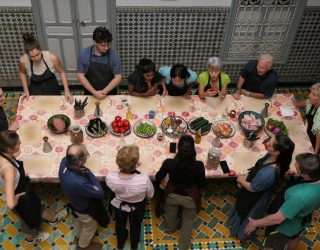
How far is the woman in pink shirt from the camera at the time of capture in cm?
400

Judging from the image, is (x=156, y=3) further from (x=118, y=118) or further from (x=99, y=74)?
(x=118, y=118)

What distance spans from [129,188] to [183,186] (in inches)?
26.8

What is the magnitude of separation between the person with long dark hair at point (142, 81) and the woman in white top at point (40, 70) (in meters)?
0.91

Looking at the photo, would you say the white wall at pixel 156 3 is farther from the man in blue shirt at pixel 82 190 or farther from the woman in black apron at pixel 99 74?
the man in blue shirt at pixel 82 190

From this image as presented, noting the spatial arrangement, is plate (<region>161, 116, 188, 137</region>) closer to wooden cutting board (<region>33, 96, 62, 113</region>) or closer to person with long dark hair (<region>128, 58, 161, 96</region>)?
person with long dark hair (<region>128, 58, 161, 96</region>)

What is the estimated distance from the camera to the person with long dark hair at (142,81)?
17.8 feet

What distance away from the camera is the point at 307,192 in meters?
3.84

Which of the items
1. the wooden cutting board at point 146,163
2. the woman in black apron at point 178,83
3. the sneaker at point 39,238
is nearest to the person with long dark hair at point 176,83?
the woman in black apron at point 178,83

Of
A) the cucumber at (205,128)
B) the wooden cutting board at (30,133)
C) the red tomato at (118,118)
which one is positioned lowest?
the wooden cutting board at (30,133)

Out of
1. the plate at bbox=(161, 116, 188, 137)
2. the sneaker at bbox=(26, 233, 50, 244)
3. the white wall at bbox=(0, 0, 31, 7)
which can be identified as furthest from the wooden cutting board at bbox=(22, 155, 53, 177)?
the white wall at bbox=(0, 0, 31, 7)

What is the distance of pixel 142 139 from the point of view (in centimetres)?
510

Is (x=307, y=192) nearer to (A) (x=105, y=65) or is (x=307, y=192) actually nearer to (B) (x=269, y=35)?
(A) (x=105, y=65)

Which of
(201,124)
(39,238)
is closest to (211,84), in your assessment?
(201,124)

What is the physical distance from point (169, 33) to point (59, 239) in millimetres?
→ 3740
